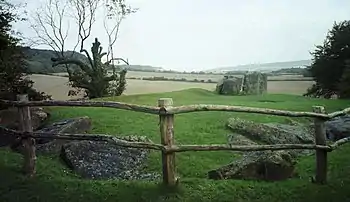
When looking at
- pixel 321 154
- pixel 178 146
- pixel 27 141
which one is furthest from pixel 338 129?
pixel 27 141

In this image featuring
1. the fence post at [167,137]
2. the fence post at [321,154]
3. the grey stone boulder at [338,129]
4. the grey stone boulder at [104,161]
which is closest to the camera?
the fence post at [167,137]

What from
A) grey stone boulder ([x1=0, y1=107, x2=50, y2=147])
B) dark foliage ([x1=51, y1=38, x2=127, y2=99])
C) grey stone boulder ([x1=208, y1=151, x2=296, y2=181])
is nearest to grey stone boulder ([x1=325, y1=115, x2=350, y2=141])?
grey stone boulder ([x1=208, y1=151, x2=296, y2=181])

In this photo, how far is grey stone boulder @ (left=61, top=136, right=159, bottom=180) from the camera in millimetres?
4973

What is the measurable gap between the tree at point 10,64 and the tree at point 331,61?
39.7 ft

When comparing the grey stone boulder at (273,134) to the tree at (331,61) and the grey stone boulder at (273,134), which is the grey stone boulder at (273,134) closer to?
the grey stone boulder at (273,134)

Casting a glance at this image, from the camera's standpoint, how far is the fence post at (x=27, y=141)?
14.1ft

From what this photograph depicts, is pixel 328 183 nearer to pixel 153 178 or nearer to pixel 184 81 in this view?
pixel 153 178

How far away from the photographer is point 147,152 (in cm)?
584

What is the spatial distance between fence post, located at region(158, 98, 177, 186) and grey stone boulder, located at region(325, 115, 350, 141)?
4304 millimetres

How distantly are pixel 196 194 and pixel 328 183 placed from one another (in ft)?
4.70

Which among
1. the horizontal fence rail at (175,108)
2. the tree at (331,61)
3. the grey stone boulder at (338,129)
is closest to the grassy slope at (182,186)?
the horizontal fence rail at (175,108)

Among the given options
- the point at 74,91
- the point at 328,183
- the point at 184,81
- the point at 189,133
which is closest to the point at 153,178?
the point at 328,183

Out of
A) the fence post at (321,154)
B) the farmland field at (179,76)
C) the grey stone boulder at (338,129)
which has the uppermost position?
the farmland field at (179,76)

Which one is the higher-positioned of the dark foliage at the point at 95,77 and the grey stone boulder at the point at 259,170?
the dark foliage at the point at 95,77
